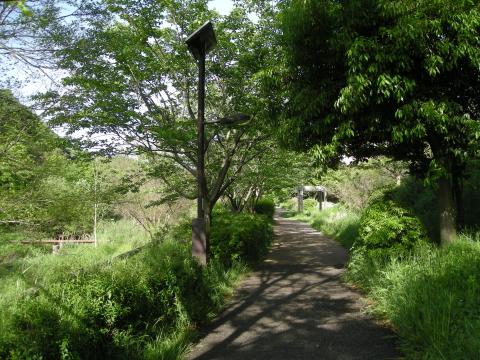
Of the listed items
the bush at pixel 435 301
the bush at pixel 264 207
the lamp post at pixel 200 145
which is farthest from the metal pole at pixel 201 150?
the bush at pixel 264 207

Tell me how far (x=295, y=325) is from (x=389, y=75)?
13.4 feet

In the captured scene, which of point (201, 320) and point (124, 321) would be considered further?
point (201, 320)

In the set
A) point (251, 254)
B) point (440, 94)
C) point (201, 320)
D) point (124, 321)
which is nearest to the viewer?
point (124, 321)

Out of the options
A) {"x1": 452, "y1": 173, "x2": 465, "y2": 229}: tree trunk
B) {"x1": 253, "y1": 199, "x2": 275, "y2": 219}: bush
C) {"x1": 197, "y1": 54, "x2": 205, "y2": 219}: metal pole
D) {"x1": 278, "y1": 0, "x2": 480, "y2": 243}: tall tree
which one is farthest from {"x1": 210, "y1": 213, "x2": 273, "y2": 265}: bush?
{"x1": 253, "y1": 199, "x2": 275, "y2": 219}: bush

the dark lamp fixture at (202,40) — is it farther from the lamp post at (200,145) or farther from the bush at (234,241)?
the bush at (234,241)

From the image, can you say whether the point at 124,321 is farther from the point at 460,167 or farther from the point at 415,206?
the point at 415,206

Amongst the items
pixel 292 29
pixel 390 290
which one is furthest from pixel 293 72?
pixel 390 290

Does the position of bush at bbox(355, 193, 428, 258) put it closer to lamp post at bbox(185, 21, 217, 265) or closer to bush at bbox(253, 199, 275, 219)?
lamp post at bbox(185, 21, 217, 265)

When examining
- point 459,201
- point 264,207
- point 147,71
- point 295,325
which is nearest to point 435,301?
point 295,325

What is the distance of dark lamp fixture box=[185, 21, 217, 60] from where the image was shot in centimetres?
615

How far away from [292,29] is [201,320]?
5.20m

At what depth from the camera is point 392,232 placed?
288 inches

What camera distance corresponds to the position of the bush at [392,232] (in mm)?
7289

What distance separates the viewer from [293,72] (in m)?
7.64
